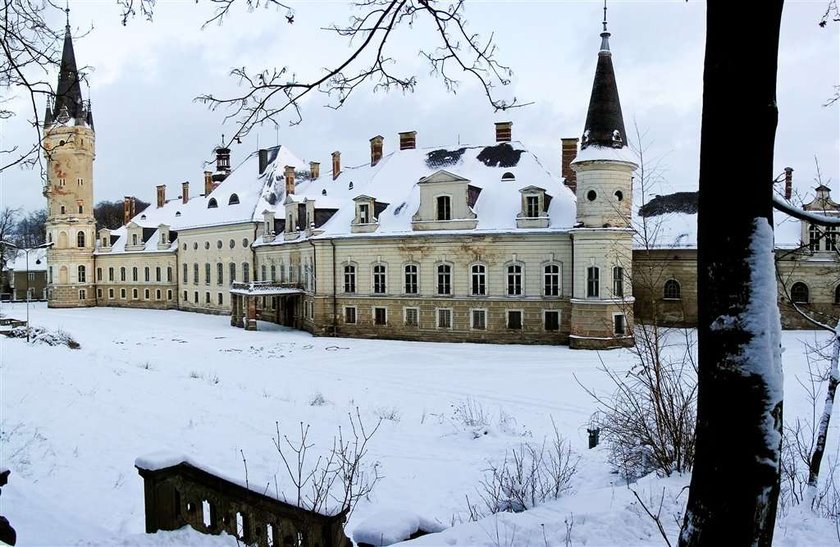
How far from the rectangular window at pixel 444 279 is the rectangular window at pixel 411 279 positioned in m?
1.27

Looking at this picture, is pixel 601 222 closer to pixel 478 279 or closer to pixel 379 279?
pixel 478 279

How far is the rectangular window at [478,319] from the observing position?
30797 mm

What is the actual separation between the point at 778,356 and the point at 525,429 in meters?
10.6

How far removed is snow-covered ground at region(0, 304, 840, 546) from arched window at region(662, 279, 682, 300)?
6.21 meters

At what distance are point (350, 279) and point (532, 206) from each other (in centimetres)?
1027

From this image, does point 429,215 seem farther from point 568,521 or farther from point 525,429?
point 568,521

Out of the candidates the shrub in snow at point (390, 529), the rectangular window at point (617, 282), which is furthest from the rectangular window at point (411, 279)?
the shrub in snow at point (390, 529)

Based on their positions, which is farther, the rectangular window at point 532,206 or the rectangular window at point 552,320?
the rectangular window at point 532,206

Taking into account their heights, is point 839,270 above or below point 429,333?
above

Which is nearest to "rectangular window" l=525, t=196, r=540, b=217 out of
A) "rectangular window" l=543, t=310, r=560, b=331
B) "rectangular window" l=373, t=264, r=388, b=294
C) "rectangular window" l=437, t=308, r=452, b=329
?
"rectangular window" l=543, t=310, r=560, b=331

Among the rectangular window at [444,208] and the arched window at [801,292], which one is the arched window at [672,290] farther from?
the rectangular window at [444,208]

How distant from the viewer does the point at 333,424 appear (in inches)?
539

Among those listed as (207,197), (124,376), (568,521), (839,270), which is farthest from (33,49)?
(207,197)

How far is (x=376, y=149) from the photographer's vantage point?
39000 millimetres
